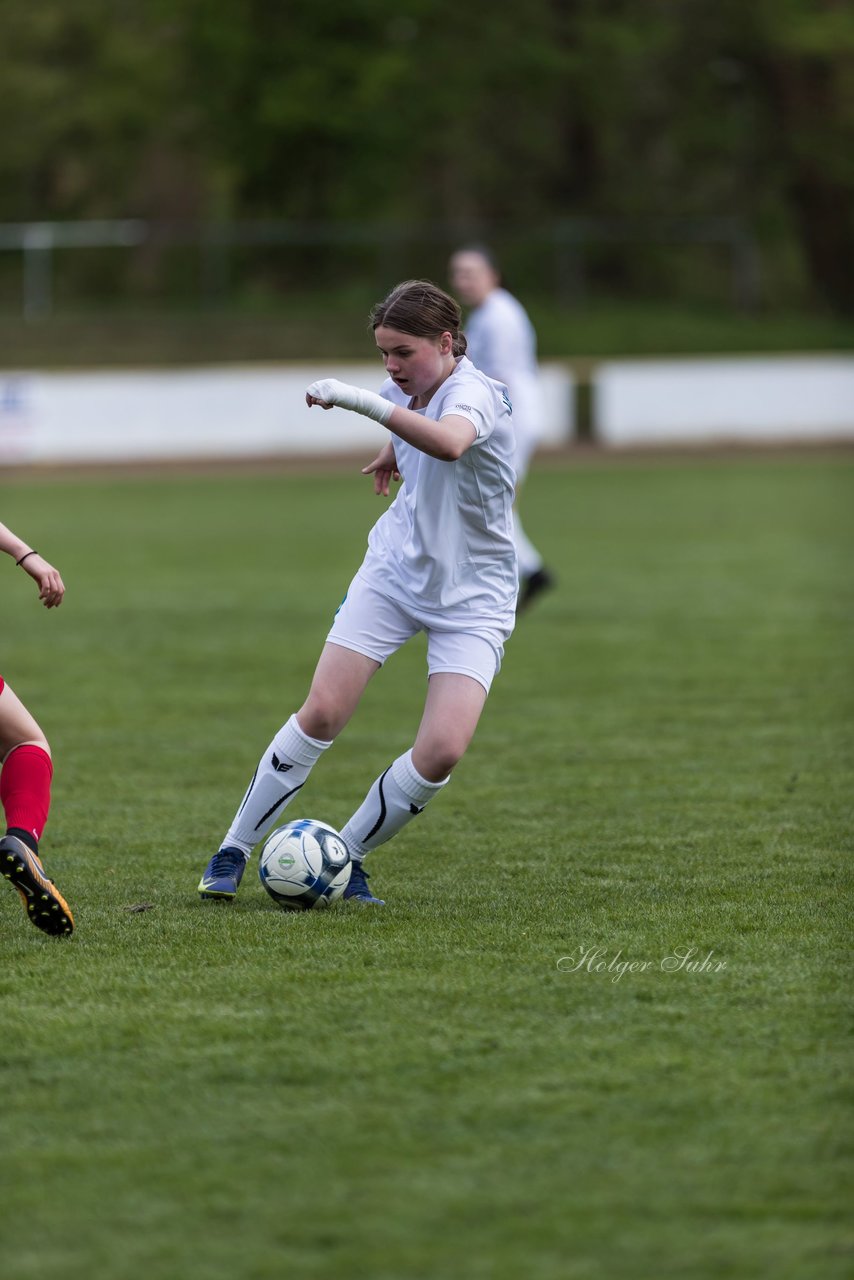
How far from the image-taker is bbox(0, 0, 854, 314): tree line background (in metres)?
39.5

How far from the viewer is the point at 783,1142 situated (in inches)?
136

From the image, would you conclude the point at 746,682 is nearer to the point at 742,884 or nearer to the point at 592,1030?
the point at 742,884

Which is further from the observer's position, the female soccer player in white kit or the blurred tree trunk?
the blurred tree trunk

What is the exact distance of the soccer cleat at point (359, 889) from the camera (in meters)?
5.42

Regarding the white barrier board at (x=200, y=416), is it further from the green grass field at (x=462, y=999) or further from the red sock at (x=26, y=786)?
the red sock at (x=26, y=786)

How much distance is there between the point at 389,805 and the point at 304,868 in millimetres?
326

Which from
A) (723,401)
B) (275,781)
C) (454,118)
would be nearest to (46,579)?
(275,781)

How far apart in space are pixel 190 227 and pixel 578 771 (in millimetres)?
29725

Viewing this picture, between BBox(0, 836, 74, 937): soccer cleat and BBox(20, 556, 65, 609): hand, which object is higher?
BBox(20, 556, 65, 609): hand

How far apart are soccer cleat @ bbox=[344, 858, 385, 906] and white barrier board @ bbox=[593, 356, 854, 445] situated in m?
24.6

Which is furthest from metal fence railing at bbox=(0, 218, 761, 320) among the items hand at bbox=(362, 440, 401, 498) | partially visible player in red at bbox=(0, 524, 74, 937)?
partially visible player in red at bbox=(0, 524, 74, 937)

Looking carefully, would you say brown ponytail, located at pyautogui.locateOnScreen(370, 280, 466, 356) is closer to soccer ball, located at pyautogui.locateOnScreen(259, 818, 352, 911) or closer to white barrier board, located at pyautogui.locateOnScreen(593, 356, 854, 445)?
soccer ball, located at pyautogui.locateOnScreen(259, 818, 352, 911)

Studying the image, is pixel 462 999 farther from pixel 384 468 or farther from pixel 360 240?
pixel 360 240

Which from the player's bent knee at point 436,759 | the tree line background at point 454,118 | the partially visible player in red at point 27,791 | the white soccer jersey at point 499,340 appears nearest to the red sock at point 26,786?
the partially visible player in red at point 27,791
